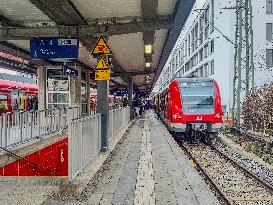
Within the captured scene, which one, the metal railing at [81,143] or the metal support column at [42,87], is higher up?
the metal support column at [42,87]

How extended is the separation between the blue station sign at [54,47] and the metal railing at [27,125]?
6.92ft

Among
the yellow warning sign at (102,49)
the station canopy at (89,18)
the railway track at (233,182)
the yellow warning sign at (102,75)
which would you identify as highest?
the station canopy at (89,18)

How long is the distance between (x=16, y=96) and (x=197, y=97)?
42.4 ft

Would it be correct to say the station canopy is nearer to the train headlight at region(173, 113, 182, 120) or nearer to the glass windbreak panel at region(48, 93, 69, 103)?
the train headlight at region(173, 113, 182, 120)

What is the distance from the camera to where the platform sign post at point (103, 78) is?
36.4 ft

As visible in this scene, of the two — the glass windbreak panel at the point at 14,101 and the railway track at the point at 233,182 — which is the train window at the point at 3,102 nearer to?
the glass windbreak panel at the point at 14,101

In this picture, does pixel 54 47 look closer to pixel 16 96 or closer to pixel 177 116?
pixel 177 116

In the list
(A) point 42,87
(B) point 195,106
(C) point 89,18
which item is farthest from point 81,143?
(A) point 42,87

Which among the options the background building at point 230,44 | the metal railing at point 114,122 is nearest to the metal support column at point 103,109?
the metal railing at point 114,122

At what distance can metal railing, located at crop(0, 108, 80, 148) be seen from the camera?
476 inches

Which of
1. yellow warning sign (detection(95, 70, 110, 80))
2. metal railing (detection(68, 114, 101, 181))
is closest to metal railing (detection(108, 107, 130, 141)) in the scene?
yellow warning sign (detection(95, 70, 110, 80))

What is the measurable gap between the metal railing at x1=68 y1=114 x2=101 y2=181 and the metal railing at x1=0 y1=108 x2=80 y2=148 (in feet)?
6.51

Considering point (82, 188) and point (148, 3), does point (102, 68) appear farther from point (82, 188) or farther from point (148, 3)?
point (82, 188)

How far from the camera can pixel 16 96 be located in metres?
25.5
